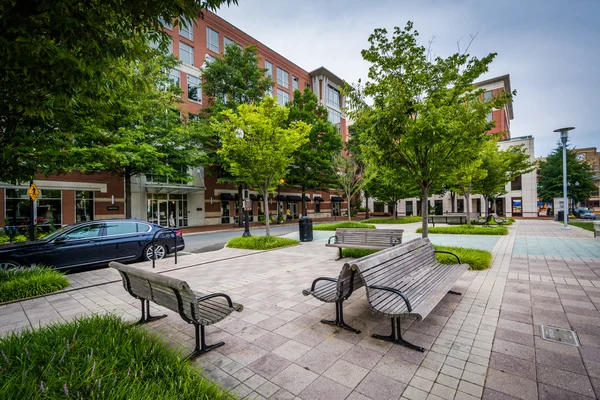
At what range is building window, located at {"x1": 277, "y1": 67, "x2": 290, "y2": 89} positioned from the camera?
124ft

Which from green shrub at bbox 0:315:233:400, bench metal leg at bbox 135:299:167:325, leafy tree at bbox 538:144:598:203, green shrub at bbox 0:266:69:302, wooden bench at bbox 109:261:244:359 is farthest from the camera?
leafy tree at bbox 538:144:598:203

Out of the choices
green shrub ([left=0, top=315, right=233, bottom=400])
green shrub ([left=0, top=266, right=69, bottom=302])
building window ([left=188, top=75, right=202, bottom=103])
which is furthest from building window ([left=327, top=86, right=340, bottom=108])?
green shrub ([left=0, top=315, right=233, bottom=400])

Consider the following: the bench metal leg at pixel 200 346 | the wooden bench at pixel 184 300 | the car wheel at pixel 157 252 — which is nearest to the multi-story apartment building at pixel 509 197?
the car wheel at pixel 157 252

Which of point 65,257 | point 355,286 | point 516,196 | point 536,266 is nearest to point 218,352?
point 355,286

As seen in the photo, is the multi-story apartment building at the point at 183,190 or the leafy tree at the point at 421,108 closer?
the leafy tree at the point at 421,108

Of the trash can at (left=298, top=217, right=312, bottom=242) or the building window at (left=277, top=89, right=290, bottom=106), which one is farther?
the building window at (left=277, top=89, right=290, bottom=106)

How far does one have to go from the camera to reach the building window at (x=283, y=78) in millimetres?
37750

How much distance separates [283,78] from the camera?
38500 mm

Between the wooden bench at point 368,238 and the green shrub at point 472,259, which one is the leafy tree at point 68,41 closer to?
the wooden bench at point 368,238

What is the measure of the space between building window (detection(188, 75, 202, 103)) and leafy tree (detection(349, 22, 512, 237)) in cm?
2408

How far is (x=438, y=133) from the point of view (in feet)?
24.3

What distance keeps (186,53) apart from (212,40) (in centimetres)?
403

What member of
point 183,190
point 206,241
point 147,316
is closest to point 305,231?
point 206,241

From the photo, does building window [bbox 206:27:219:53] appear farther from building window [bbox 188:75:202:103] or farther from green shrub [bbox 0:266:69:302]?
green shrub [bbox 0:266:69:302]
